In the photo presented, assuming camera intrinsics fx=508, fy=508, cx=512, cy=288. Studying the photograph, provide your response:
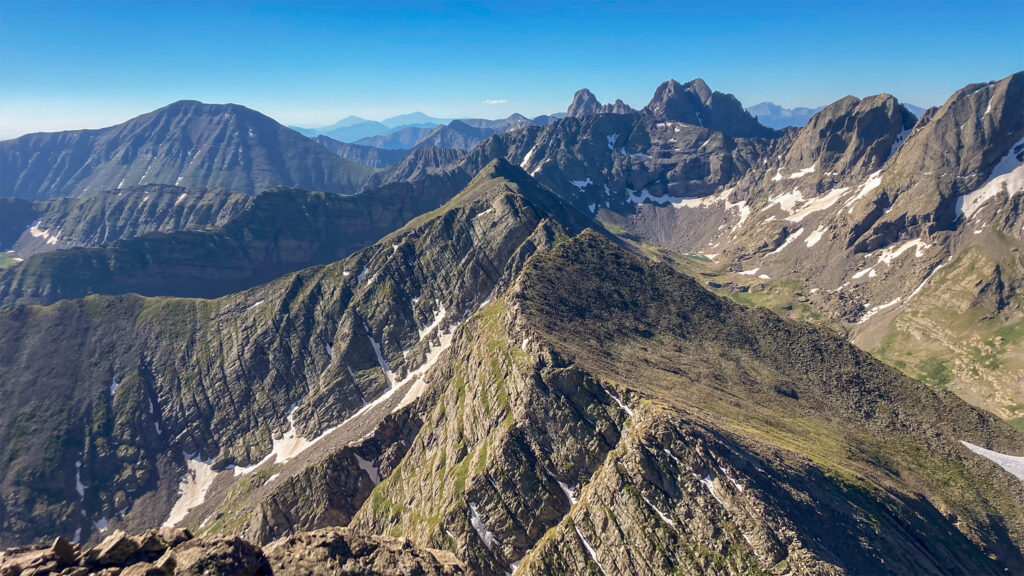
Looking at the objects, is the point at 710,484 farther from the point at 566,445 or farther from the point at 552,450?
the point at 552,450

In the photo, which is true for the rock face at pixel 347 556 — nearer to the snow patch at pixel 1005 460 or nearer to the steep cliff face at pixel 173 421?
the steep cliff face at pixel 173 421

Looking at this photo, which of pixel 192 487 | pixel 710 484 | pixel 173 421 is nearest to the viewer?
pixel 710 484

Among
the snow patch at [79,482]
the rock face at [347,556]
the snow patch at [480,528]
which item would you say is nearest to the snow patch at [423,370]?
the snow patch at [480,528]

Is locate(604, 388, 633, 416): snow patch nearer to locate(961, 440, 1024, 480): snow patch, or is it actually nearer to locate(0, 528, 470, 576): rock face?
locate(0, 528, 470, 576): rock face

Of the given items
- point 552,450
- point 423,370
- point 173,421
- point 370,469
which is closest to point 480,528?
point 552,450

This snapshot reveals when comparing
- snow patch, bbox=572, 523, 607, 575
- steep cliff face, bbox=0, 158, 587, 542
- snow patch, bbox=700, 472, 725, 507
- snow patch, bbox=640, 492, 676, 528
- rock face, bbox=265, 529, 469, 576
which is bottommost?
steep cliff face, bbox=0, 158, 587, 542

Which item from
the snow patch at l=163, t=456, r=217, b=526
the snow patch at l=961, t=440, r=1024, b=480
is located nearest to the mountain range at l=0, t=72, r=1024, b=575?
the snow patch at l=961, t=440, r=1024, b=480

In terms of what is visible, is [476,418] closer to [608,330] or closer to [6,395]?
[608,330]

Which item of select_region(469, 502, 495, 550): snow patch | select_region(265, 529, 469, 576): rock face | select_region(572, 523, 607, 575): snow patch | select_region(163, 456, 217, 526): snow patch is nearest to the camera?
select_region(265, 529, 469, 576): rock face

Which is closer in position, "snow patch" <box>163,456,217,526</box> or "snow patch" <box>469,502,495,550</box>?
"snow patch" <box>469,502,495,550</box>

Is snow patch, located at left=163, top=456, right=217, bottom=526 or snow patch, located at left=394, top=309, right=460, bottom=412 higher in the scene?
snow patch, located at left=394, top=309, right=460, bottom=412
